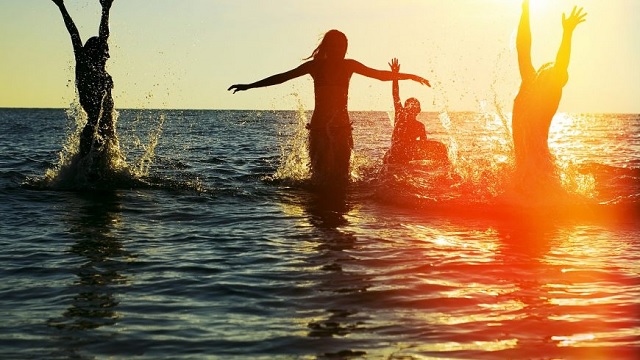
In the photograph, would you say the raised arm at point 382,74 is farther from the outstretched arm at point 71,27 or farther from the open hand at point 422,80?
the outstretched arm at point 71,27

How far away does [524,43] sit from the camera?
33.7ft

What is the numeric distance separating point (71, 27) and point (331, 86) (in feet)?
13.7

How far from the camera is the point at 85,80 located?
12.8 meters

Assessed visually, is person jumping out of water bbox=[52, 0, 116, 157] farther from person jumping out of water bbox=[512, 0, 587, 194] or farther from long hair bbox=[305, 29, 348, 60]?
person jumping out of water bbox=[512, 0, 587, 194]

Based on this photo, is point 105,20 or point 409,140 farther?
point 409,140

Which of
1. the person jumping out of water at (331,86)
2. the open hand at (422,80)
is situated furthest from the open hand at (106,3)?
the open hand at (422,80)

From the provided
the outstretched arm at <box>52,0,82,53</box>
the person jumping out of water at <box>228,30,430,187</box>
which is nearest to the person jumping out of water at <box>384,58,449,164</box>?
the person jumping out of water at <box>228,30,430,187</box>

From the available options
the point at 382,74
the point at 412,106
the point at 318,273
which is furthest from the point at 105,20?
the point at 318,273

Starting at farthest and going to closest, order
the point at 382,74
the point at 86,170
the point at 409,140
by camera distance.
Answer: the point at 409,140, the point at 86,170, the point at 382,74

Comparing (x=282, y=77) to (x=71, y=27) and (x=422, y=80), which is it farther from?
(x=71, y=27)

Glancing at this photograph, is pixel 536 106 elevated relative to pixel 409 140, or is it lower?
elevated

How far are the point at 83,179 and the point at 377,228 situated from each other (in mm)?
6078

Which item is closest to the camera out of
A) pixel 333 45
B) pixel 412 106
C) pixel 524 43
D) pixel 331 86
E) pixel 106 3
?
pixel 524 43

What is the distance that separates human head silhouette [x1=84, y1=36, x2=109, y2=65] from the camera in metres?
12.5
